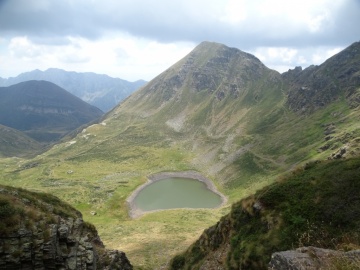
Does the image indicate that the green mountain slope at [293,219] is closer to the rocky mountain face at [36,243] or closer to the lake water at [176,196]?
the rocky mountain face at [36,243]

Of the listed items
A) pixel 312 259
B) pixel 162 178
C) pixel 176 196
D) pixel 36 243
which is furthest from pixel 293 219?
pixel 162 178

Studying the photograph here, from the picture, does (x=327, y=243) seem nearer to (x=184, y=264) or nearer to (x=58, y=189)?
(x=184, y=264)

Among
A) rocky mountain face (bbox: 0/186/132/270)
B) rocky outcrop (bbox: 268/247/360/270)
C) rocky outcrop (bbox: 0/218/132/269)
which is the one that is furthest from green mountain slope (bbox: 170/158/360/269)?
rocky mountain face (bbox: 0/186/132/270)

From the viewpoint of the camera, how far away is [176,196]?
149125mm

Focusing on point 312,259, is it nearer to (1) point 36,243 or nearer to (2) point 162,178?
(1) point 36,243

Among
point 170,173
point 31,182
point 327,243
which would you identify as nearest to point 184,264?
point 327,243

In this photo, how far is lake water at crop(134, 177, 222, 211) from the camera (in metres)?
136

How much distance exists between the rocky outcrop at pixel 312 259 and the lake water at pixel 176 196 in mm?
116776

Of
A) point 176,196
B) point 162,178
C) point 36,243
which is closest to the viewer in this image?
point 36,243

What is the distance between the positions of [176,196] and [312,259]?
13509 centimetres

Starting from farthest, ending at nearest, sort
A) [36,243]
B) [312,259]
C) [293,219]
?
1. [293,219]
2. [36,243]
3. [312,259]

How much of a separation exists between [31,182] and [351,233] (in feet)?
664

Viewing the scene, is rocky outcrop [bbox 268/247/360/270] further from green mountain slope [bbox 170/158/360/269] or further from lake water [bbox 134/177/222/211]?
lake water [bbox 134/177/222/211]

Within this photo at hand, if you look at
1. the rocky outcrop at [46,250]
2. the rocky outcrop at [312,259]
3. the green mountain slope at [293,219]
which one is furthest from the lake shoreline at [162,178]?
the rocky outcrop at [312,259]
